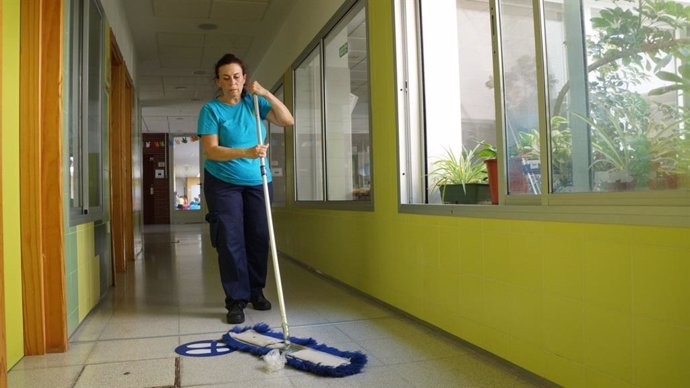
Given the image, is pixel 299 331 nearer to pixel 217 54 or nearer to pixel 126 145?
pixel 126 145

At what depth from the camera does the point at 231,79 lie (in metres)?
2.88

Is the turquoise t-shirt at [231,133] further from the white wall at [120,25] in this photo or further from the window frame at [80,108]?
the white wall at [120,25]

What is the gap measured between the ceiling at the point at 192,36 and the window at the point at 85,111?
1.00 metres

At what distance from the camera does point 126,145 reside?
5402mm

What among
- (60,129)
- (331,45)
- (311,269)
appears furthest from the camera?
(311,269)

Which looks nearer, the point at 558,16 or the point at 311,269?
the point at 558,16

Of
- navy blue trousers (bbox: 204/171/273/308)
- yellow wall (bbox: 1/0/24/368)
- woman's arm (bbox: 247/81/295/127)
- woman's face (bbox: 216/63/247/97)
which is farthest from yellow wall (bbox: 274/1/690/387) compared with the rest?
yellow wall (bbox: 1/0/24/368)

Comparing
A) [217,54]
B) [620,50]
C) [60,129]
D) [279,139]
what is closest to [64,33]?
[60,129]

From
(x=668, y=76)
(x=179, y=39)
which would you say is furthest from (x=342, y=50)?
(x=179, y=39)

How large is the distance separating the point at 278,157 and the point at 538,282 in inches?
191

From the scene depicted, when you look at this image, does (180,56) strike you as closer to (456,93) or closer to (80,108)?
(80,108)

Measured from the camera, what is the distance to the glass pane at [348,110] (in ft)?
11.9

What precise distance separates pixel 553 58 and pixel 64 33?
218cm

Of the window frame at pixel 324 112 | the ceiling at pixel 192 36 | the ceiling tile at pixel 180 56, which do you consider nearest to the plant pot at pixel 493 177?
the window frame at pixel 324 112
